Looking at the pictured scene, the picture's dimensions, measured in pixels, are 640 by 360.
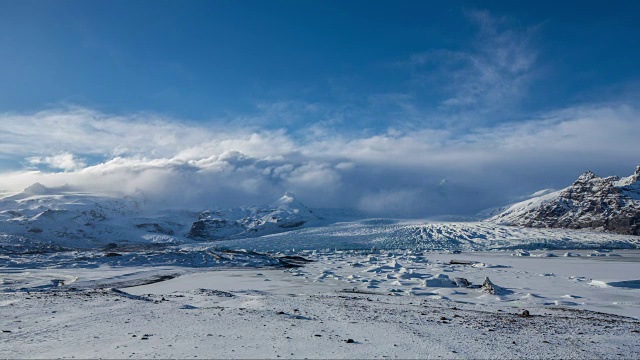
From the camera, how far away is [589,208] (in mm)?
162000

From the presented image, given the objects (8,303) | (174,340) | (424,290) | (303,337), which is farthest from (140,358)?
(424,290)

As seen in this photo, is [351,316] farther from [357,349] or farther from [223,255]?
[223,255]

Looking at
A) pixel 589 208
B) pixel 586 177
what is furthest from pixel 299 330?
pixel 586 177

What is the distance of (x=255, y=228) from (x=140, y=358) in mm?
193482

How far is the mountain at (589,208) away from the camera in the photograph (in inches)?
6068

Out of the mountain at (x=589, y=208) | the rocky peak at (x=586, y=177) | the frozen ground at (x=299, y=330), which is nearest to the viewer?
the frozen ground at (x=299, y=330)

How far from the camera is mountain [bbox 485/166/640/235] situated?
154 meters

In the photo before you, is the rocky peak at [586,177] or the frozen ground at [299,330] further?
the rocky peak at [586,177]

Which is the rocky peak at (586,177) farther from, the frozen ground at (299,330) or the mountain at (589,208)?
the frozen ground at (299,330)

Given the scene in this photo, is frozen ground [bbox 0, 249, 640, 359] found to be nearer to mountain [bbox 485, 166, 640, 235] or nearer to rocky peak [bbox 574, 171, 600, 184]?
mountain [bbox 485, 166, 640, 235]

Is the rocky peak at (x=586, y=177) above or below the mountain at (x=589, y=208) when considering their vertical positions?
above

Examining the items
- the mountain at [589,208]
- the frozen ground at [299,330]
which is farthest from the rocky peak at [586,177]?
the frozen ground at [299,330]

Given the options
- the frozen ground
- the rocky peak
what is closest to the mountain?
the rocky peak

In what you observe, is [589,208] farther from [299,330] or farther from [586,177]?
[299,330]
